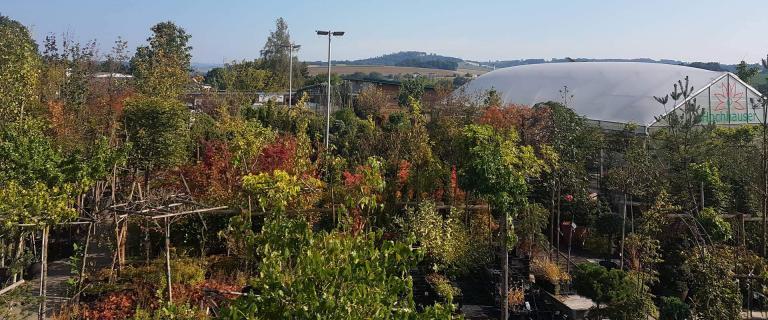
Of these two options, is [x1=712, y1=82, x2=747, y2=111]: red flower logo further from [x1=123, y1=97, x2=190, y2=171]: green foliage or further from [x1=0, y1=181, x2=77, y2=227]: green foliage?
[x1=0, y1=181, x2=77, y2=227]: green foliage

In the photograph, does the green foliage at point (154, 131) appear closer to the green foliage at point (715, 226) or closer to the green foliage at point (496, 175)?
the green foliage at point (496, 175)

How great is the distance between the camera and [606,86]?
25766mm

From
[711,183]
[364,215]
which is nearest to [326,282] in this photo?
[364,215]

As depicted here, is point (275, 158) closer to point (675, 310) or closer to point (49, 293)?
point (49, 293)

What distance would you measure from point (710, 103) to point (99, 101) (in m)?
20.3

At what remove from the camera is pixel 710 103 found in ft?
70.2

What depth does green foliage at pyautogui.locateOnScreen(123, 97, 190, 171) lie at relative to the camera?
33.9 ft

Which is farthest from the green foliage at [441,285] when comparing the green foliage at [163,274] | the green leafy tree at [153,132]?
the green leafy tree at [153,132]

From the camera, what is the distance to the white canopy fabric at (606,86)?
73.5 ft

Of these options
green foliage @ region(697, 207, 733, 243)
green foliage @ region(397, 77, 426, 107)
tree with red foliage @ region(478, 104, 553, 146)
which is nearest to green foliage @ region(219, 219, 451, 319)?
green foliage @ region(697, 207, 733, 243)

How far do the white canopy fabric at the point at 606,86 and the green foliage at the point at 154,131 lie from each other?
16499 mm

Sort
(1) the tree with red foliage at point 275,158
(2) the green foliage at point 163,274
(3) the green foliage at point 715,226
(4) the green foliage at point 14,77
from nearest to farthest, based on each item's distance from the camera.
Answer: (2) the green foliage at point 163,274 < (3) the green foliage at point 715,226 < (4) the green foliage at point 14,77 < (1) the tree with red foliage at point 275,158

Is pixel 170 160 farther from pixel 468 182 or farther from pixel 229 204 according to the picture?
pixel 468 182

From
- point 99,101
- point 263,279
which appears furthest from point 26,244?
point 263,279
